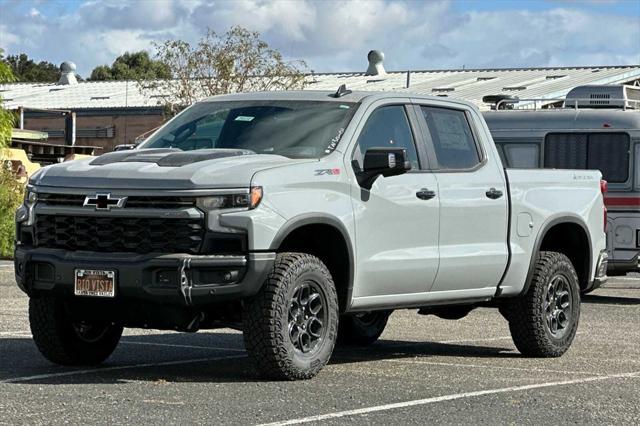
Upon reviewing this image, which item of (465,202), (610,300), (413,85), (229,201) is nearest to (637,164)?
(610,300)

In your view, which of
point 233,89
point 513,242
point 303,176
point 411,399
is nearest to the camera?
point 411,399

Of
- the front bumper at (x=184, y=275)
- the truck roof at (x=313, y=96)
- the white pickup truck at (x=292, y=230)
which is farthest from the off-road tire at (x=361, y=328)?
the front bumper at (x=184, y=275)

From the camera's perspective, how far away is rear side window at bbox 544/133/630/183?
20719 mm

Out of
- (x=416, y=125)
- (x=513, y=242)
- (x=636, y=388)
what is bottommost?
(x=636, y=388)

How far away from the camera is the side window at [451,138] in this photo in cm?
1145

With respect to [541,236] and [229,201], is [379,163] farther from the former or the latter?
[541,236]

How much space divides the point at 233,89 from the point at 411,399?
40858 millimetres

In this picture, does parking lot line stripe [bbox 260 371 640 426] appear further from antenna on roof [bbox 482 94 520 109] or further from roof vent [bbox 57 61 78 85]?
roof vent [bbox 57 61 78 85]

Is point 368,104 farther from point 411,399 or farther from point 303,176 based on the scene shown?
point 411,399

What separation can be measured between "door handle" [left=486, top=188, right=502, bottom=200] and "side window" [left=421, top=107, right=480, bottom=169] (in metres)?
0.24

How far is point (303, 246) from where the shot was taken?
10.3m

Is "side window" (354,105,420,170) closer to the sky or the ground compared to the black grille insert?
closer to the sky

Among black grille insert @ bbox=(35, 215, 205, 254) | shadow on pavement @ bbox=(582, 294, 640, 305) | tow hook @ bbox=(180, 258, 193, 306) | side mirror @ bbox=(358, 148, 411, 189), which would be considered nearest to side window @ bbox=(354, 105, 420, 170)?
side mirror @ bbox=(358, 148, 411, 189)

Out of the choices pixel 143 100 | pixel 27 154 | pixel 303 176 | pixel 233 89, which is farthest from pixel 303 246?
A: pixel 143 100
